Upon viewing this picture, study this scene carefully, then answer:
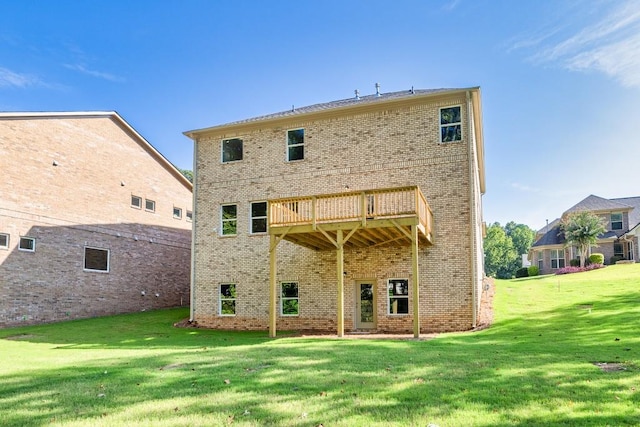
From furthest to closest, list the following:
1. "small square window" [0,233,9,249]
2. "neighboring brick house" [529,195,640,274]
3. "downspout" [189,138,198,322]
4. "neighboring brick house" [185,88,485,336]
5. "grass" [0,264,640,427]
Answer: "neighboring brick house" [529,195,640,274] < "downspout" [189,138,198,322] < "small square window" [0,233,9,249] < "neighboring brick house" [185,88,485,336] < "grass" [0,264,640,427]

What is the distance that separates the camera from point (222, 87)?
21922mm

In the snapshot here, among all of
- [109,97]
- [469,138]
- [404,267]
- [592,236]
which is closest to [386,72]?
[469,138]

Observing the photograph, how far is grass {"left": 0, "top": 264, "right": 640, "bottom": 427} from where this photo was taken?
5.29 meters

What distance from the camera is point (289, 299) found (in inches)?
722

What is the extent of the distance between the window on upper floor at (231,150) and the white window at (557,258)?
29.8 metres

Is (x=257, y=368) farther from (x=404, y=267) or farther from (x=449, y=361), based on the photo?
(x=404, y=267)

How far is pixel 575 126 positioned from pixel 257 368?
2335cm

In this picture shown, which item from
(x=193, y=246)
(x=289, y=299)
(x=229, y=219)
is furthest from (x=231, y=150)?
(x=289, y=299)

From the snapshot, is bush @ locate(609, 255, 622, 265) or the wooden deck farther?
bush @ locate(609, 255, 622, 265)

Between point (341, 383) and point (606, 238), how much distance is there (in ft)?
118

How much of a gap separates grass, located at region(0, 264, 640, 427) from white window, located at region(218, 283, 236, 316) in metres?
6.44

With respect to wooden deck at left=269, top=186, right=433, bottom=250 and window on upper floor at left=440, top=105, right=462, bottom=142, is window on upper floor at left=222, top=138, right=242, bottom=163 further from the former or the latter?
window on upper floor at left=440, top=105, right=462, bottom=142

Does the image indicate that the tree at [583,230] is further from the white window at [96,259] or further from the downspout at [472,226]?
the white window at [96,259]

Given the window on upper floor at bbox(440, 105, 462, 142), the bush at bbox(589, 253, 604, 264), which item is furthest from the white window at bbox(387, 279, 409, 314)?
the bush at bbox(589, 253, 604, 264)
